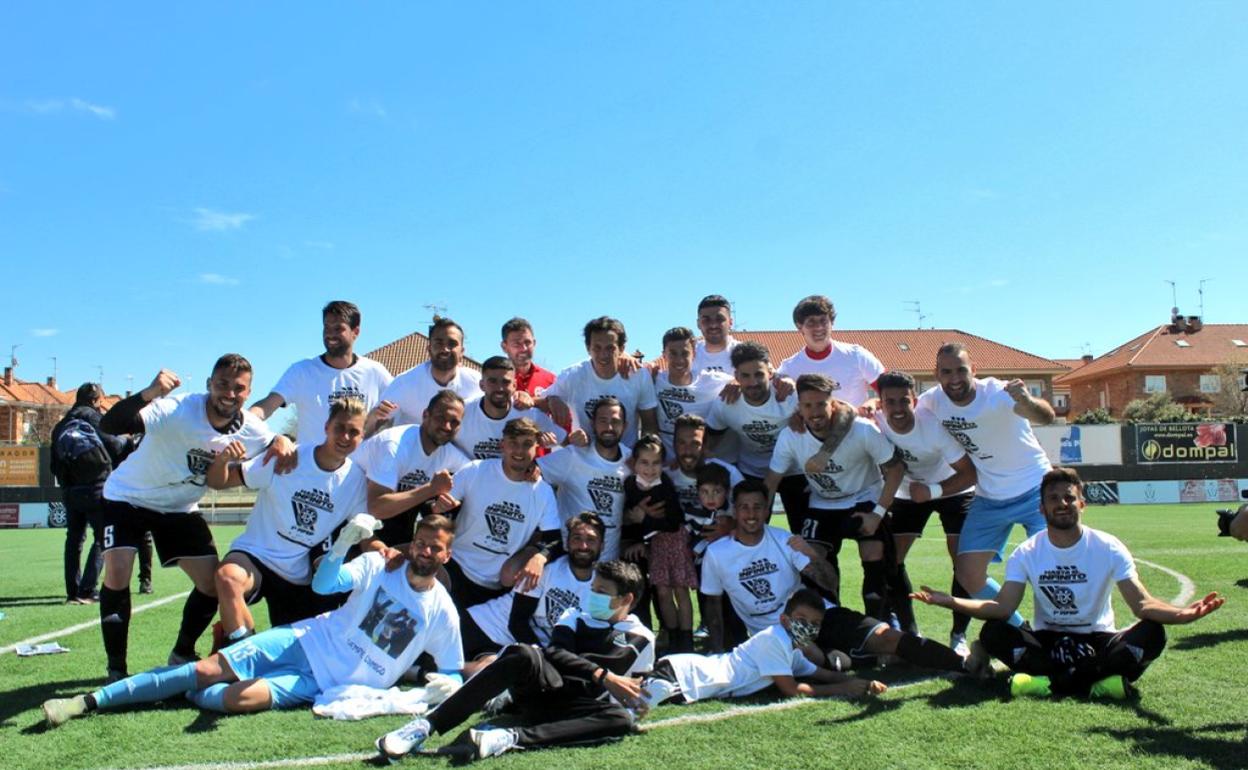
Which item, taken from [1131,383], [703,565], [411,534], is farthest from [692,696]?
[1131,383]

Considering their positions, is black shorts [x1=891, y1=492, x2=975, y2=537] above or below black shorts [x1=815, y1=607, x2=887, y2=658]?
above

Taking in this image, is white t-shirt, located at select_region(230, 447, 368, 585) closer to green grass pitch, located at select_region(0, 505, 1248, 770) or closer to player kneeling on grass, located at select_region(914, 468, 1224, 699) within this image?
green grass pitch, located at select_region(0, 505, 1248, 770)

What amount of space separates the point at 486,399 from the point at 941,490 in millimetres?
3574

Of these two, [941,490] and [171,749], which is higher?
[941,490]

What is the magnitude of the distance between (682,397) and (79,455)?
6.83 metres

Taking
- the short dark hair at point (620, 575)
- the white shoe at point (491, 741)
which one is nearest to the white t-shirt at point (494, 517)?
the short dark hair at point (620, 575)

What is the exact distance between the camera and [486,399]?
20.8 feet

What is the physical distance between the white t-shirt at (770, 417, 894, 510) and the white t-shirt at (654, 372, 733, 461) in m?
0.71

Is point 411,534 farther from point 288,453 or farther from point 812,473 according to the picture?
point 812,473

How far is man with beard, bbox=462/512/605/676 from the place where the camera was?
5.41 m

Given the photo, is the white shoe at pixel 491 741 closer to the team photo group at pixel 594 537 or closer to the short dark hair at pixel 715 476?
the team photo group at pixel 594 537

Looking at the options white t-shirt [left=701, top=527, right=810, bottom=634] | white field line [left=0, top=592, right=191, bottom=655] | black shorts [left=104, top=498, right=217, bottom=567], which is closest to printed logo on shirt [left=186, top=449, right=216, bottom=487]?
black shorts [left=104, top=498, right=217, bottom=567]

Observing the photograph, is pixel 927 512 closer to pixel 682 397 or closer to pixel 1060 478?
pixel 1060 478

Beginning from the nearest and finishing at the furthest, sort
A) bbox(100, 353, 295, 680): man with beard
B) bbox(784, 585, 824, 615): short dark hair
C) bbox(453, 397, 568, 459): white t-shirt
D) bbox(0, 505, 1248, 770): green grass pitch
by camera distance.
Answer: bbox(0, 505, 1248, 770): green grass pitch < bbox(784, 585, 824, 615): short dark hair < bbox(100, 353, 295, 680): man with beard < bbox(453, 397, 568, 459): white t-shirt
